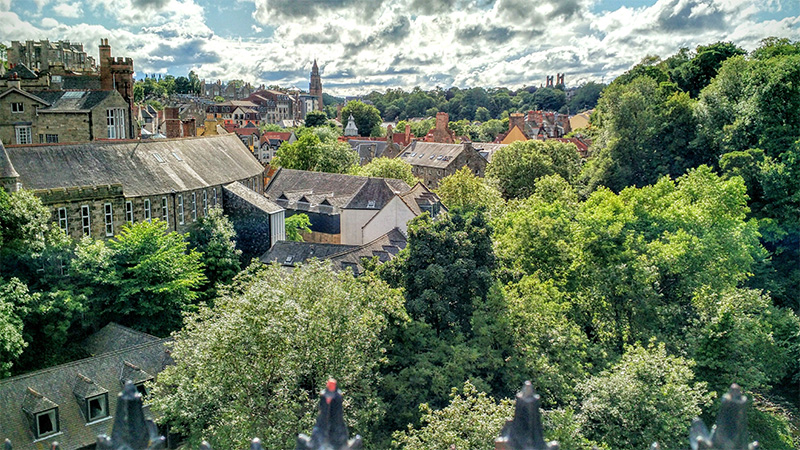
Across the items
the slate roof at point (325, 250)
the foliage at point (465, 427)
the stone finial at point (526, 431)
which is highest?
the stone finial at point (526, 431)

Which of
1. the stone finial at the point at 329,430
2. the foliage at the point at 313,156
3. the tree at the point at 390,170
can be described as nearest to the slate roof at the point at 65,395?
the stone finial at the point at 329,430

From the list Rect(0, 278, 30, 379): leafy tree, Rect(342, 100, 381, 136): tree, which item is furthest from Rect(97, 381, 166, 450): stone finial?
Rect(342, 100, 381, 136): tree

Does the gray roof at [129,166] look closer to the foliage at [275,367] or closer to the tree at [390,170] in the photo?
the foliage at [275,367]

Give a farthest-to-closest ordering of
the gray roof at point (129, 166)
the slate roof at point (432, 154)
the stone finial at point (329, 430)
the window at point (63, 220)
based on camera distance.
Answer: the slate roof at point (432, 154), the gray roof at point (129, 166), the window at point (63, 220), the stone finial at point (329, 430)

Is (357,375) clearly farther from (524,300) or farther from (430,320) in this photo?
(524,300)

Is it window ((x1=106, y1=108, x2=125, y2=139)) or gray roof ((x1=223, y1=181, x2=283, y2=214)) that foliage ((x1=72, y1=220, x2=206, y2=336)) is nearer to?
gray roof ((x1=223, y1=181, x2=283, y2=214))

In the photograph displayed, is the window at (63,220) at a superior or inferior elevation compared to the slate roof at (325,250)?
superior
